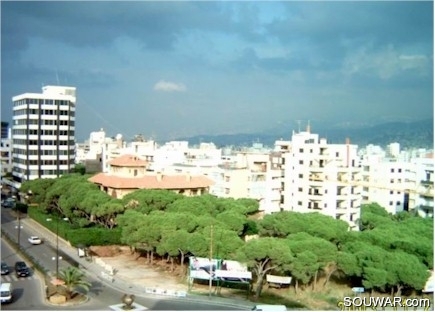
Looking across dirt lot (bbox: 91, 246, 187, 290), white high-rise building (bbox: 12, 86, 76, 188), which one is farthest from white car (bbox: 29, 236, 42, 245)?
white high-rise building (bbox: 12, 86, 76, 188)

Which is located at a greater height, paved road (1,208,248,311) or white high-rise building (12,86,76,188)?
white high-rise building (12,86,76,188)

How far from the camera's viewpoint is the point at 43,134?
860 inches

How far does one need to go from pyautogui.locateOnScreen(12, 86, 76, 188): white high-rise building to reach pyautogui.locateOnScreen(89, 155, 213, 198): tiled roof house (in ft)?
17.2

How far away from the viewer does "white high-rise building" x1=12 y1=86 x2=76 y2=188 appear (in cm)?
2173

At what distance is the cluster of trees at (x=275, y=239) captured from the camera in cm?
954

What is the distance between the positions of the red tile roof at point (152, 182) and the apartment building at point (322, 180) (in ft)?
9.30

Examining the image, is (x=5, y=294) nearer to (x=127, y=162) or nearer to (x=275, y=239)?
(x=275, y=239)

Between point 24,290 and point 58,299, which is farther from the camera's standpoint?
point 24,290

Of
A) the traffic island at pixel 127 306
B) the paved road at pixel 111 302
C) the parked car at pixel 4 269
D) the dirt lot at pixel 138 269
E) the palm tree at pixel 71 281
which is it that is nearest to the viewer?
the traffic island at pixel 127 306

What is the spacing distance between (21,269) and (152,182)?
674cm

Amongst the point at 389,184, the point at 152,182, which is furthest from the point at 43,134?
the point at 389,184

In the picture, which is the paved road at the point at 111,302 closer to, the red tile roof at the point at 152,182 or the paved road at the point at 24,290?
the paved road at the point at 24,290

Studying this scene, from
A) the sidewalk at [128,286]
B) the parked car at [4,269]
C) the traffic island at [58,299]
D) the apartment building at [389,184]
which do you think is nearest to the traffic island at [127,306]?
the sidewalk at [128,286]

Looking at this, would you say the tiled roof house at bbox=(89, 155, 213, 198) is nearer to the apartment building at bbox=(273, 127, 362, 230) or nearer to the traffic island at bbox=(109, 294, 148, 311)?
the apartment building at bbox=(273, 127, 362, 230)
